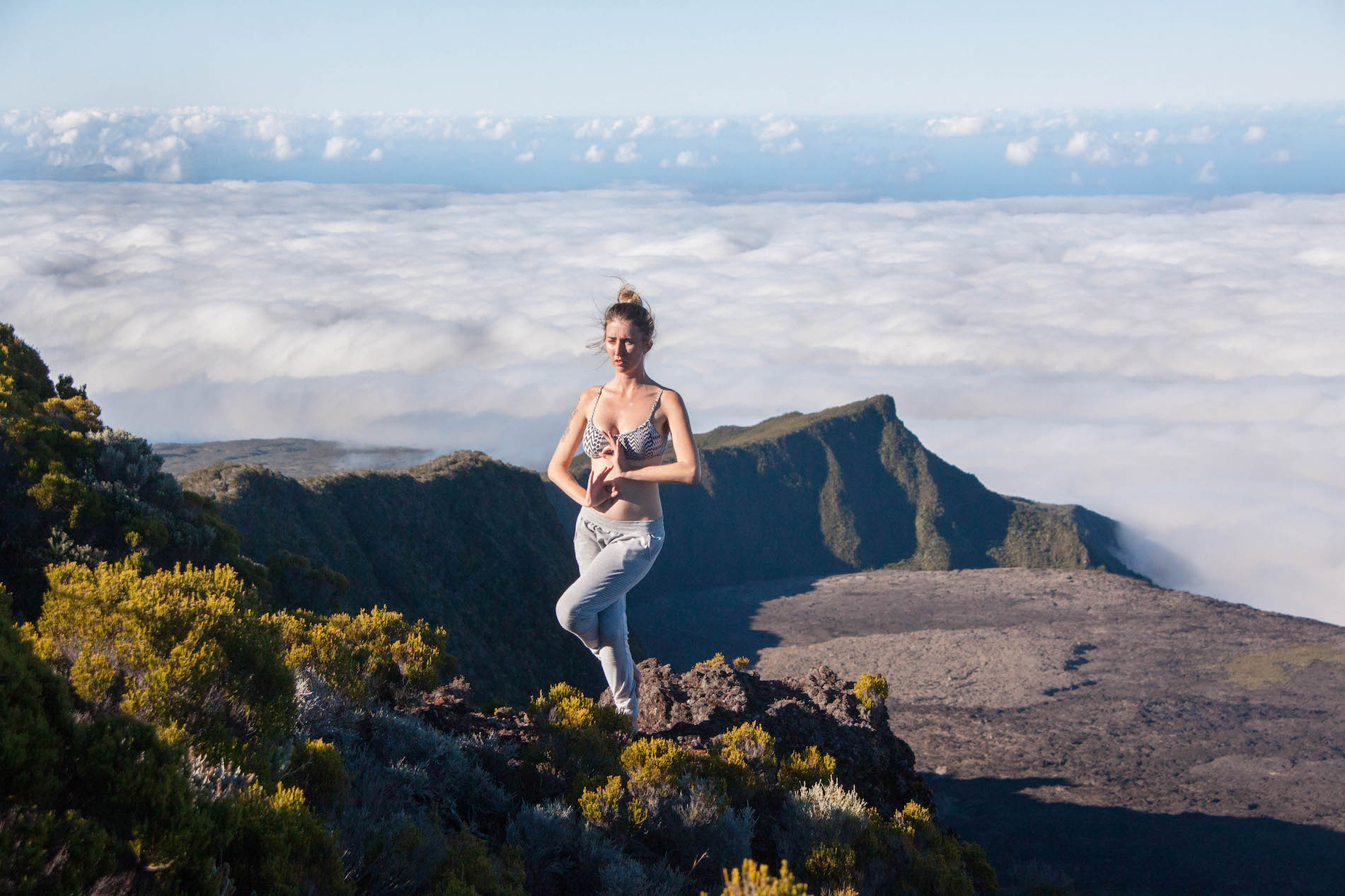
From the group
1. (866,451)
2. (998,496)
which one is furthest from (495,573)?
(998,496)

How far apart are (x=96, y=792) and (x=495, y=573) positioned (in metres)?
36.4

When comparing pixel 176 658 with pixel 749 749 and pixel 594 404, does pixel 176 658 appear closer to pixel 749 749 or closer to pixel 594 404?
pixel 594 404

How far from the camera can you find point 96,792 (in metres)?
3.38

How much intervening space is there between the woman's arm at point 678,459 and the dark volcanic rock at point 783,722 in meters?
3.22

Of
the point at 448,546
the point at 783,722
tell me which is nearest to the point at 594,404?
the point at 783,722

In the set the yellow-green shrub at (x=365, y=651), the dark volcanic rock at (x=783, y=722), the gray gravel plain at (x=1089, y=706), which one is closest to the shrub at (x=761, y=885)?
the yellow-green shrub at (x=365, y=651)

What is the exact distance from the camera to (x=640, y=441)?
5344 millimetres

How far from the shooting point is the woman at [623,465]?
5.33 m

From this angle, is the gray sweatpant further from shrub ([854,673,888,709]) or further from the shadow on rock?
the shadow on rock

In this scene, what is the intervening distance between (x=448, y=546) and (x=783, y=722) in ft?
105

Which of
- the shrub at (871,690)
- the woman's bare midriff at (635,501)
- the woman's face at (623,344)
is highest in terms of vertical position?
the woman's face at (623,344)

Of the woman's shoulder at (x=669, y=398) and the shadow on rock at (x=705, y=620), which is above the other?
the woman's shoulder at (x=669, y=398)

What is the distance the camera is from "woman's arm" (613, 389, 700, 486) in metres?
5.25

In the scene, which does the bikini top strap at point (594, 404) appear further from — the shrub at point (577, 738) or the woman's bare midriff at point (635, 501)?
the shrub at point (577, 738)
